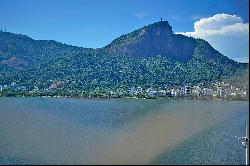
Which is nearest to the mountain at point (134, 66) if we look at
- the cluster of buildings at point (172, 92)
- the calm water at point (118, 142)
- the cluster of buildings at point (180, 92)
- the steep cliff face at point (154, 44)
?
the steep cliff face at point (154, 44)

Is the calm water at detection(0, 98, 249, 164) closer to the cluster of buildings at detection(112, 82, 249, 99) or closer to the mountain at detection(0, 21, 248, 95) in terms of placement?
the cluster of buildings at detection(112, 82, 249, 99)

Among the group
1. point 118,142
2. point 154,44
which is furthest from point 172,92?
point 118,142

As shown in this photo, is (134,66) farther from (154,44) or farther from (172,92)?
(172,92)

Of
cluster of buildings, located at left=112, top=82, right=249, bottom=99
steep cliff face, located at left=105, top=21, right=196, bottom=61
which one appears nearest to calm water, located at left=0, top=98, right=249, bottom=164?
cluster of buildings, located at left=112, top=82, right=249, bottom=99

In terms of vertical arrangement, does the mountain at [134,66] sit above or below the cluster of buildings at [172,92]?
above

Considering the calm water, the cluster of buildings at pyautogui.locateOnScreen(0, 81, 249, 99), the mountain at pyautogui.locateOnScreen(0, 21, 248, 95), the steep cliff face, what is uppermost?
the steep cliff face

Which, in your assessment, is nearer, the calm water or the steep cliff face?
the calm water

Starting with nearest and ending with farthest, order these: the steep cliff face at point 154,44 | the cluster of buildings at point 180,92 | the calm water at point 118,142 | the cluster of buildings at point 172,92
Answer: the calm water at point 118,142 < the cluster of buildings at point 172,92 < the cluster of buildings at point 180,92 < the steep cliff face at point 154,44

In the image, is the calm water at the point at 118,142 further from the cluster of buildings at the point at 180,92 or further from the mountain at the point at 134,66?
the mountain at the point at 134,66
